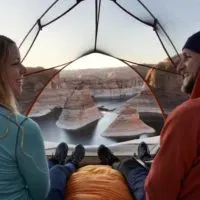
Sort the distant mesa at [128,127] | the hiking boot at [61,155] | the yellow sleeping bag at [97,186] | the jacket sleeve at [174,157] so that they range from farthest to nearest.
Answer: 1. the distant mesa at [128,127]
2. the hiking boot at [61,155]
3. the yellow sleeping bag at [97,186]
4. the jacket sleeve at [174,157]

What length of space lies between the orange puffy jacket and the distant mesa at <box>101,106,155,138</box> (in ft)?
4.65

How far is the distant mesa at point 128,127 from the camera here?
92.2 inches

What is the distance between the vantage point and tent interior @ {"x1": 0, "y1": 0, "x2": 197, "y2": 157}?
2.12 meters

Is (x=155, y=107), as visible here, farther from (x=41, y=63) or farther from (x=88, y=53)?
(x=41, y=63)

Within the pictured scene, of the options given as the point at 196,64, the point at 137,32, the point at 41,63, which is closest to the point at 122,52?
the point at 137,32

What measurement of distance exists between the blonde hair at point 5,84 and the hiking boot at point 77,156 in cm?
105

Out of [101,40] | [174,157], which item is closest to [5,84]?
[174,157]

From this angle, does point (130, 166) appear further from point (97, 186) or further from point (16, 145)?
point (16, 145)

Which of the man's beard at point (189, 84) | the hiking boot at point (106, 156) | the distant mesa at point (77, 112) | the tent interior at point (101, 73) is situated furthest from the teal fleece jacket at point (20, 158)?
the distant mesa at point (77, 112)

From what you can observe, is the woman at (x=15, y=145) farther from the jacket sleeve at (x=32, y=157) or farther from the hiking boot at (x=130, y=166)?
the hiking boot at (x=130, y=166)

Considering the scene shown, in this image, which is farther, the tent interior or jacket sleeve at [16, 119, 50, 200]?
the tent interior

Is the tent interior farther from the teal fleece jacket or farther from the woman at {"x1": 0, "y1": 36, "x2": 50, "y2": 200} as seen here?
the teal fleece jacket

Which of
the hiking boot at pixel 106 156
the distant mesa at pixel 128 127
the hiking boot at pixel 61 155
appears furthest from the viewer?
the distant mesa at pixel 128 127

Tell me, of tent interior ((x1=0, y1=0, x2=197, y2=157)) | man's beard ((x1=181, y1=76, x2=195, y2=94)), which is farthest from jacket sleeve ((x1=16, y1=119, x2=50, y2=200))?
tent interior ((x1=0, y1=0, x2=197, y2=157))
